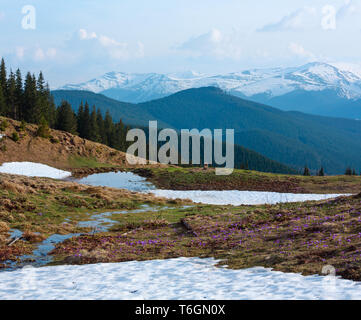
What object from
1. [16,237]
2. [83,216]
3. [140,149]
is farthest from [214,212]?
[140,149]

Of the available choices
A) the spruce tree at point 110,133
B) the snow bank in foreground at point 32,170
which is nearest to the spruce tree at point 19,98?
the spruce tree at point 110,133

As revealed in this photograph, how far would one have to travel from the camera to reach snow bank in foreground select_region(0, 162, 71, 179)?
5691 centimetres

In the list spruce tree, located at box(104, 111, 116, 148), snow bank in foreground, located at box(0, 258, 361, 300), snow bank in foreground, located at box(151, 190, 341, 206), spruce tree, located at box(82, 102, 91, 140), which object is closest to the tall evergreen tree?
spruce tree, located at box(82, 102, 91, 140)

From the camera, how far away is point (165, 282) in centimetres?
1229

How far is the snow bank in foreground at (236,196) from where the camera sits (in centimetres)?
4031

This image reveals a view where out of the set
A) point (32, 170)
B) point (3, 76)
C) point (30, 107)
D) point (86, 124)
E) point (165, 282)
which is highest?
point (3, 76)

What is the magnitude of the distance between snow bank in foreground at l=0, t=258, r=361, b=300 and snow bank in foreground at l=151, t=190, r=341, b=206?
26.2 metres

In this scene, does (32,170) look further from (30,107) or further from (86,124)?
(86,124)

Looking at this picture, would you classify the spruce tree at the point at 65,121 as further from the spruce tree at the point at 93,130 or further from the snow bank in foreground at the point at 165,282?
the snow bank in foreground at the point at 165,282

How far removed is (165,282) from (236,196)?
31.2 metres

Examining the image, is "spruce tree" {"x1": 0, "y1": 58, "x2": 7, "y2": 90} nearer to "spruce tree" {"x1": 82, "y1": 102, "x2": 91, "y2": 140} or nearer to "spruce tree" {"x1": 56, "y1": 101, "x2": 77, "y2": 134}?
"spruce tree" {"x1": 56, "y1": 101, "x2": 77, "y2": 134}

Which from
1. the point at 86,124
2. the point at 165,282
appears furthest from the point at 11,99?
the point at 165,282

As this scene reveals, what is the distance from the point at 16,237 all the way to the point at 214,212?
48.9ft
